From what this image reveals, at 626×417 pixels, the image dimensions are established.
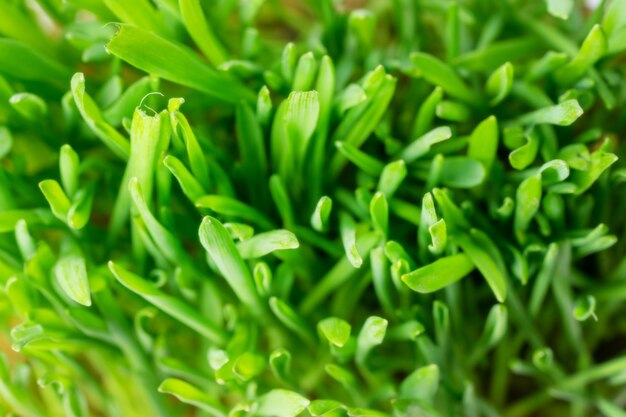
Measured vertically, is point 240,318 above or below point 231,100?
below

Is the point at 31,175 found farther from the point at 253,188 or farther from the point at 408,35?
the point at 408,35

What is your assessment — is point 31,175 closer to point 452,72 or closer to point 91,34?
point 91,34

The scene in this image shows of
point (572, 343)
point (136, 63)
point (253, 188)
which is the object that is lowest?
point (572, 343)

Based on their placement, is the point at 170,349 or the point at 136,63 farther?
the point at 170,349

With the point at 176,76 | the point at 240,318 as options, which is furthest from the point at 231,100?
the point at 240,318

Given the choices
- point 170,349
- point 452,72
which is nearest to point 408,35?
point 452,72

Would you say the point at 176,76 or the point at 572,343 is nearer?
the point at 176,76
